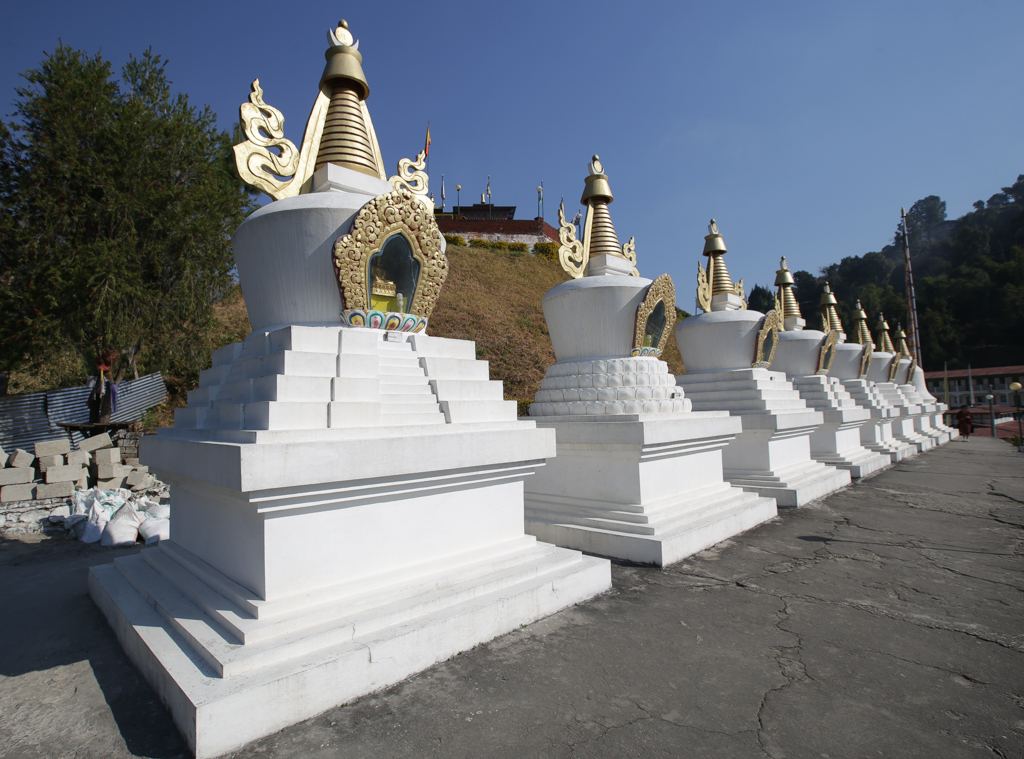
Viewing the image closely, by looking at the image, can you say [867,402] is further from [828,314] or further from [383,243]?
[383,243]

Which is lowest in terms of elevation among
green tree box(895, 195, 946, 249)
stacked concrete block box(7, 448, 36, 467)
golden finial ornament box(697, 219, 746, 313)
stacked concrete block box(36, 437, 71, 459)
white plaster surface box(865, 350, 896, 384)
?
stacked concrete block box(7, 448, 36, 467)

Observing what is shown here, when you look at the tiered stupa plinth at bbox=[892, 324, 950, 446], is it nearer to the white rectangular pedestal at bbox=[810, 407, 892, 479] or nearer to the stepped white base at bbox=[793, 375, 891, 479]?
the stepped white base at bbox=[793, 375, 891, 479]

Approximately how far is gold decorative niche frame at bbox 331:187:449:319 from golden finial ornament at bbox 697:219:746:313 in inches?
249

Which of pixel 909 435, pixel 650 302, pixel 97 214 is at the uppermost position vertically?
pixel 97 214

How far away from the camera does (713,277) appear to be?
9.83 meters

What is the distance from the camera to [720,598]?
4.20 metres

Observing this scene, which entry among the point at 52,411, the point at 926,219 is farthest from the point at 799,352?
the point at 926,219

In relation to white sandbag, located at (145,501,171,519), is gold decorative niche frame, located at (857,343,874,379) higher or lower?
higher

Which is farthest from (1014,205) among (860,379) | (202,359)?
(202,359)

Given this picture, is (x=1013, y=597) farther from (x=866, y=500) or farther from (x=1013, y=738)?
(x=866, y=500)

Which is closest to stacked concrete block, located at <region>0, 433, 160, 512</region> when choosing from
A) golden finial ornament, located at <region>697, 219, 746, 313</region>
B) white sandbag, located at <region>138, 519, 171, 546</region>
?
white sandbag, located at <region>138, 519, 171, 546</region>

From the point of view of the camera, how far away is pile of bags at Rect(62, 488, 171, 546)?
6.74 meters

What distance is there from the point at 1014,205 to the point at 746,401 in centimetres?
9456

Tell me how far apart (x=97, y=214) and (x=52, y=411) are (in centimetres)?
407
